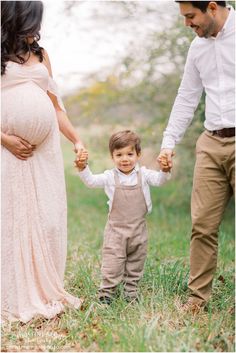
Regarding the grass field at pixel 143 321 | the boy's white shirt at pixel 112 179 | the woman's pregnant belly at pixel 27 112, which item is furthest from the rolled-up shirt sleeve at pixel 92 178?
the grass field at pixel 143 321

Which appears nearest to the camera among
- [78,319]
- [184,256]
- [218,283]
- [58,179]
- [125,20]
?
[78,319]

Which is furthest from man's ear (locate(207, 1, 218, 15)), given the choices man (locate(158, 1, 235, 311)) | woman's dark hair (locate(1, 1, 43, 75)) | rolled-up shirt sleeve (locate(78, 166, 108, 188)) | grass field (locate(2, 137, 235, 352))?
grass field (locate(2, 137, 235, 352))

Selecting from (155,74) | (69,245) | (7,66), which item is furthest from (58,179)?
(155,74)

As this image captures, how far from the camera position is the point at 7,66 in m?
4.35

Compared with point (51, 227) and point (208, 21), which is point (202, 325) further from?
point (208, 21)

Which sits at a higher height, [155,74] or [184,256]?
[155,74]

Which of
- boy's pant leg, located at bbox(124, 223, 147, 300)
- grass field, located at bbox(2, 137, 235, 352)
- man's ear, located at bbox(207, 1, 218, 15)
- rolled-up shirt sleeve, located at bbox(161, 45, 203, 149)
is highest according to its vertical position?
man's ear, located at bbox(207, 1, 218, 15)

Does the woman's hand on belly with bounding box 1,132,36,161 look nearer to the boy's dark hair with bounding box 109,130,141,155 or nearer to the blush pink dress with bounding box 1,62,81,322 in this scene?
the blush pink dress with bounding box 1,62,81,322

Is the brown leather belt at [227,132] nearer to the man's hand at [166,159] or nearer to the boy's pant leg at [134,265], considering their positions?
the man's hand at [166,159]

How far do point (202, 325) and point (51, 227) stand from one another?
3.99 feet

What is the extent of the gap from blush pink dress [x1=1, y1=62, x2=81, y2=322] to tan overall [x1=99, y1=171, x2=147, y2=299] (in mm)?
315

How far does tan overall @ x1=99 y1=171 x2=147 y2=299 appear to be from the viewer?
4.67 meters

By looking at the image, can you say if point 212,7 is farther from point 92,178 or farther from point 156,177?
point 92,178

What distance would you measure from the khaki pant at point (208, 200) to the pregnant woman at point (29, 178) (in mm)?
860
